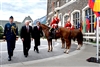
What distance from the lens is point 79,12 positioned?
978 inches

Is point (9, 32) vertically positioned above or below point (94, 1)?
below

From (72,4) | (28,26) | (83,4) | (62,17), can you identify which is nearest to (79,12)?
(83,4)

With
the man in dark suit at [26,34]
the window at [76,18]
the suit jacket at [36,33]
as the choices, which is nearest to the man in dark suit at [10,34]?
the man in dark suit at [26,34]

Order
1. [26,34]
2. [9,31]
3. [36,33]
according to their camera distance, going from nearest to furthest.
Result: [9,31] → [26,34] → [36,33]

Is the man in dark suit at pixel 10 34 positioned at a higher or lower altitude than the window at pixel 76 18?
lower

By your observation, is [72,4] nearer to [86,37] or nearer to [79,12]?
[79,12]

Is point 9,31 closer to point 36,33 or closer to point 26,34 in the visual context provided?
point 26,34

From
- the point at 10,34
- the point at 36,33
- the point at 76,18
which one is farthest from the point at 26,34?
the point at 76,18

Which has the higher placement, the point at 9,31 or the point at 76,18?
the point at 76,18

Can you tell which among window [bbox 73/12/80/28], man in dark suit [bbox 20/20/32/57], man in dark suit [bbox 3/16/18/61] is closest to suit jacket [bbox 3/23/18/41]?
man in dark suit [bbox 3/16/18/61]

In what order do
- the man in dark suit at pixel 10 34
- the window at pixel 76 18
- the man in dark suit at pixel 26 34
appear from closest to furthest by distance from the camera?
1. the man in dark suit at pixel 10 34
2. the man in dark suit at pixel 26 34
3. the window at pixel 76 18

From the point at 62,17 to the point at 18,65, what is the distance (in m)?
26.4

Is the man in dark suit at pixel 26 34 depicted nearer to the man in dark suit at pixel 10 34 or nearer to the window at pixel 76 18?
the man in dark suit at pixel 10 34

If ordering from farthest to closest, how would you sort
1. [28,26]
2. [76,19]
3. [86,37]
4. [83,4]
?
1. [76,19]
2. [83,4]
3. [86,37]
4. [28,26]
